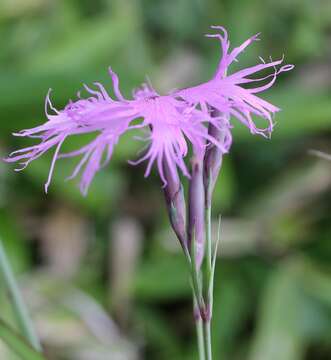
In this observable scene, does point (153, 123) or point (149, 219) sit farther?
point (149, 219)

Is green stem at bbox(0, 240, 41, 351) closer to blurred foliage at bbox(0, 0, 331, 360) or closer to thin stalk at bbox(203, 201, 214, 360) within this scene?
thin stalk at bbox(203, 201, 214, 360)

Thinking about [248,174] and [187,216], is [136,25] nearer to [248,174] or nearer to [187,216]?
[248,174]

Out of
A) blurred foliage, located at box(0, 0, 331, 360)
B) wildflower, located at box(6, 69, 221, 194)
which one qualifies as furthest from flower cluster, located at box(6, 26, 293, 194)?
blurred foliage, located at box(0, 0, 331, 360)

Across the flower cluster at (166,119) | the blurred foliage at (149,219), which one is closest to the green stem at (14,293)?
the flower cluster at (166,119)

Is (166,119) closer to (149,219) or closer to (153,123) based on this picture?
(153,123)

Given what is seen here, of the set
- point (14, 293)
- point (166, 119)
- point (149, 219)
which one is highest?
point (166, 119)

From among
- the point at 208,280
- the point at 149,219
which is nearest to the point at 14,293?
the point at 208,280

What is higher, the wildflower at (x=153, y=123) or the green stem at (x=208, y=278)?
the wildflower at (x=153, y=123)

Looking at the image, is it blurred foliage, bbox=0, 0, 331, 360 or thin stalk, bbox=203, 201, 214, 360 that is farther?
blurred foliage, bbox=0, 0, 331, 360

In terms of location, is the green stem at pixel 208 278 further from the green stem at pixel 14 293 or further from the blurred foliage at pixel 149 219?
the blurred foliage at pixel 149 219
